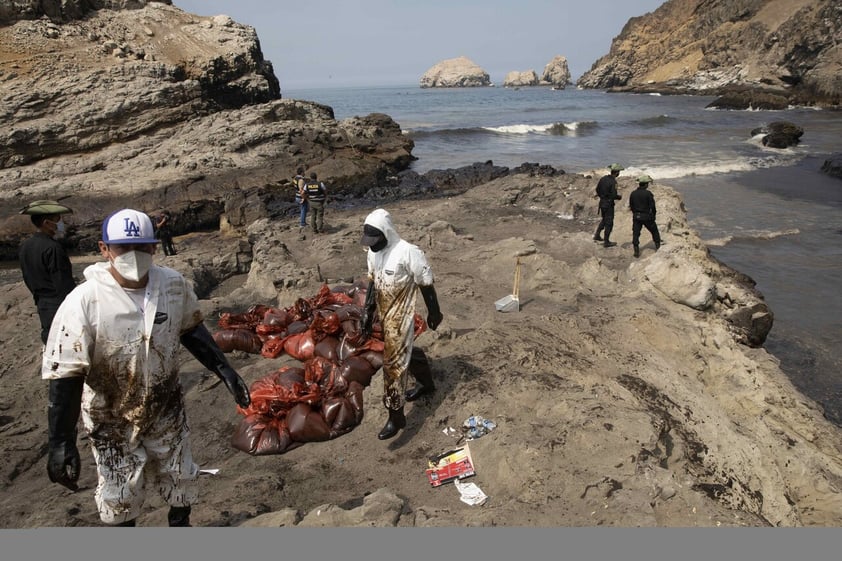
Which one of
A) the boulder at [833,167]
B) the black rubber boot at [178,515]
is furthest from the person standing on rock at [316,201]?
the boulder at [833,167]

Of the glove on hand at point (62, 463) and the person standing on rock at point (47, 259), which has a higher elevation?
the person standing on rock at point (47, 259)

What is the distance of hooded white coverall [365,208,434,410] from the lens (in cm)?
402

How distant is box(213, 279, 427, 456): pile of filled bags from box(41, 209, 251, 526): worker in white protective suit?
1645 millimetres

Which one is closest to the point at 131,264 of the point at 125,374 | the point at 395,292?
the point at 125,374

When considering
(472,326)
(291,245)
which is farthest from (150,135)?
(472,326)

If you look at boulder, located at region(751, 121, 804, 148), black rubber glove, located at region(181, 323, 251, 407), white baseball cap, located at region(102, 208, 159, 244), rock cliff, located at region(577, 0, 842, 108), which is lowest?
black rubber glove, located at region(181, 323, 251, 407)

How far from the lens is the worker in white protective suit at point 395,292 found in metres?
4.01

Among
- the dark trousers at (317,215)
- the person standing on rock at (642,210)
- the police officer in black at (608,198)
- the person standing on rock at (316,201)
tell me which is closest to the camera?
the person standing on rock at (642,210)

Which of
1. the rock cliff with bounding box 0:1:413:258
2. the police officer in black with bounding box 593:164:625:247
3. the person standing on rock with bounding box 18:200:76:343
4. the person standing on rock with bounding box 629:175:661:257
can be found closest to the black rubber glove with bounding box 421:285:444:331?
the person standing on rock with bounding box 18:200:76:343

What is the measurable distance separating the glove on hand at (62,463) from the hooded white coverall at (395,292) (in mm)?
2175

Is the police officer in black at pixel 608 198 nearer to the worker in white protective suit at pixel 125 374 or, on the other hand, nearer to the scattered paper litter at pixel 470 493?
the scattered paper litter at pixel 470 493

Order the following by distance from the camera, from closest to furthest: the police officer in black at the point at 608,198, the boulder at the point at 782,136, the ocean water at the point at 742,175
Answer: the ocean water at the point at 742,175 < the police officer in black at the point at 608,198 < the boulder at the point at 782,136

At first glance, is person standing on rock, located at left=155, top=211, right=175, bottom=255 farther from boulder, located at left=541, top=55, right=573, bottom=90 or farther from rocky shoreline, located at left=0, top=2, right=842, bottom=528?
boulder, located at left=541, top=55, right=573, bottom=90

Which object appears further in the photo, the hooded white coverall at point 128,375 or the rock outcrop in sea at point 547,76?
the rock outcrop in sea at point 547,76
